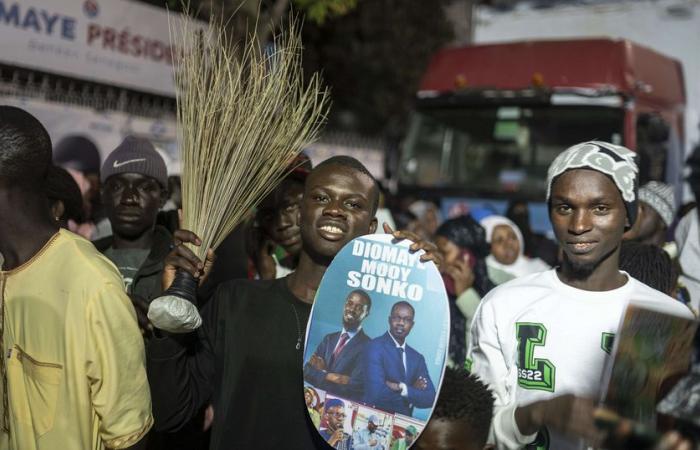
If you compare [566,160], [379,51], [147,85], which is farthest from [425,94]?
[379,51]

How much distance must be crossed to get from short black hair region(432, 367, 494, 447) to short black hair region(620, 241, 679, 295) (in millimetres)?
1010

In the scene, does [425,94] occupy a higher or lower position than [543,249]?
higher

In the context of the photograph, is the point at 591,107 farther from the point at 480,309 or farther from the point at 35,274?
the point at 35,274

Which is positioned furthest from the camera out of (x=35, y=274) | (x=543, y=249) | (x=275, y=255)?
(x=543, y=249)

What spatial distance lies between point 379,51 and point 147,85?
725 cm

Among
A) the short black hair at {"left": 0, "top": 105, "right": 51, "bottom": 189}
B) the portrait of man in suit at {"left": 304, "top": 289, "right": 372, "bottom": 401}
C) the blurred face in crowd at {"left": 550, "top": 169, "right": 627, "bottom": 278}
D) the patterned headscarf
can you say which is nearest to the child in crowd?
the portrait of man in suit at {"left": 304, "top": 289, "right": 372, "bottom": 401}

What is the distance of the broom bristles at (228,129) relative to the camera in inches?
103

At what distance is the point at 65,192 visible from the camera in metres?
3.91

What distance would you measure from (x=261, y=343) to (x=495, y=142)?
5.80m

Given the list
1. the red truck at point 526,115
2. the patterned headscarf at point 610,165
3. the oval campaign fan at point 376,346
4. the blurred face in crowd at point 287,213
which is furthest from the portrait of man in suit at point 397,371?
the red truck at point 526,115

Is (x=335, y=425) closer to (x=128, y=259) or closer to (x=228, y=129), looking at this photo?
(x=228, y=129)

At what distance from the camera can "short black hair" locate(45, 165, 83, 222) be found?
151 inches

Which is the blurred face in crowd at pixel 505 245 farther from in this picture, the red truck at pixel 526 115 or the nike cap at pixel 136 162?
the nike cap at pixel 136 162

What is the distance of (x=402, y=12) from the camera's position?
53.4 feet
